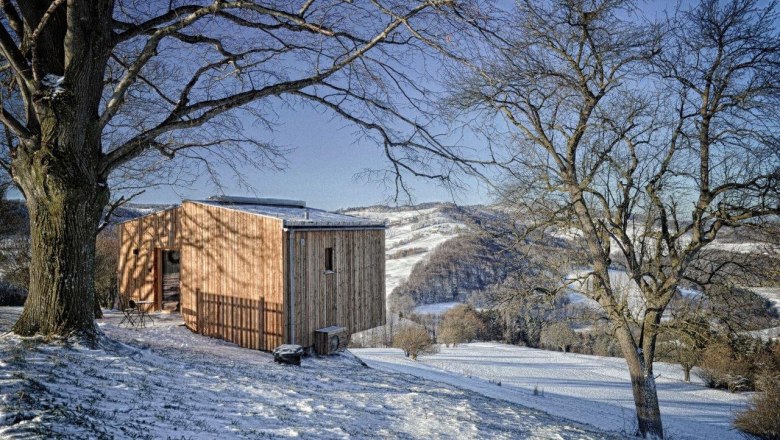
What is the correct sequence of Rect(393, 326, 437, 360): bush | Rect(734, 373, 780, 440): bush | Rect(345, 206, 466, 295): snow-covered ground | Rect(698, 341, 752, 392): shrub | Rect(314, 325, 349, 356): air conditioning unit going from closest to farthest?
Rect(314, 325, 349, 356): air conditioning unit < Rect(734, 373, 780, 440): bush < Rect(698, 341, 752, 392): shrub < Rect(393, 326, 437, 360): bush < Rect(345, 206, 466, 295): snow-covered ground

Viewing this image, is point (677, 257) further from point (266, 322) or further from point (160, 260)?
point (160, 260)

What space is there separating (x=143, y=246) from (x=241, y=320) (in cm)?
582

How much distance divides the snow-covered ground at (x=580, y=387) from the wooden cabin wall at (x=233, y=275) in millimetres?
4669

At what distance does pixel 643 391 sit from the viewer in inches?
365

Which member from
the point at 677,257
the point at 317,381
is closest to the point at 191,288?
the point at 317,381

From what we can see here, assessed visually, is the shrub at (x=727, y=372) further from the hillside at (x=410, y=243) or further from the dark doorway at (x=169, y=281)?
the hillside at (x=410, y=243)

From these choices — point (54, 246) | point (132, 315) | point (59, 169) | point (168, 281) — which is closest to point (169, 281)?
point (168, 281)

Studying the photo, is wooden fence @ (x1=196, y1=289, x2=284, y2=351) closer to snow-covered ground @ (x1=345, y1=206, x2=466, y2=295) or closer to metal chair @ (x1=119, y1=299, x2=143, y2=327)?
metal chair @ (x1=119, y1=299, x2=143, y2=327)

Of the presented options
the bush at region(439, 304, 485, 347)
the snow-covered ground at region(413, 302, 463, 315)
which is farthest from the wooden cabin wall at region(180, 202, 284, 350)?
the snow-covered ground at region(413, 302, 463, 315)

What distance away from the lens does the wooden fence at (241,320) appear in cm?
1116

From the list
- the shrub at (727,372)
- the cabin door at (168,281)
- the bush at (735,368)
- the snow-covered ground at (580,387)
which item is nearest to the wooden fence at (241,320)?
the cabin door at (168,281)

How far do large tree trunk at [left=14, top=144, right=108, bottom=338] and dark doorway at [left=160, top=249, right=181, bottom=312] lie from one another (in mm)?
9931

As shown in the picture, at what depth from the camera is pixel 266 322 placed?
11289mm

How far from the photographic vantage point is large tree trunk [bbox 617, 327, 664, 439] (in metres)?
9.08
